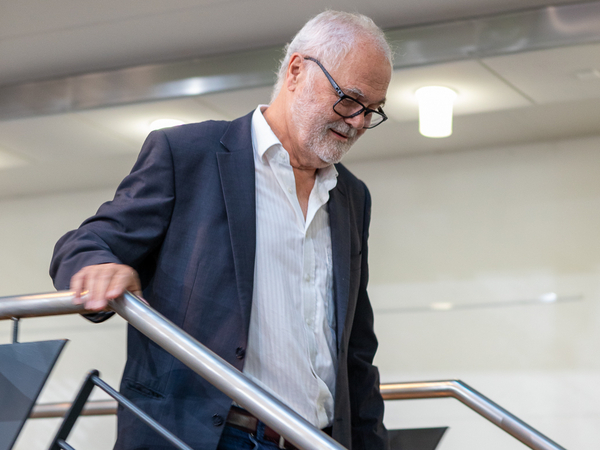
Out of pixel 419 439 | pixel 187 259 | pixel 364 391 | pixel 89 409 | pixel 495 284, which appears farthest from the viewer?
pixel 495 284

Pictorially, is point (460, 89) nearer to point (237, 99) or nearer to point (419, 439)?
point (237, 99)

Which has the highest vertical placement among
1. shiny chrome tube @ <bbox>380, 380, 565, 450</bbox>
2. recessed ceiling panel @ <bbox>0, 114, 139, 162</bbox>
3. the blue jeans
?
recessed ceiling panel @ <bbox>0, 114, 139, 162</bbox>

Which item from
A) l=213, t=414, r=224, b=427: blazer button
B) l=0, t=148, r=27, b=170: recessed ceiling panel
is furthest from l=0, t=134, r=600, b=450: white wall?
l=213, t=414, r=224, b=427: blazer button

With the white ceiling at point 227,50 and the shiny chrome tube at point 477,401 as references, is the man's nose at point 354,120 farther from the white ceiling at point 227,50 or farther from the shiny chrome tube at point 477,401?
the white ceiling at point 227,50

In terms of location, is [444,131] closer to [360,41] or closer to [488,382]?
[488,382]

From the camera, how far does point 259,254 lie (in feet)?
4.98


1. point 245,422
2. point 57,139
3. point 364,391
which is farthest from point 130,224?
point 57,139

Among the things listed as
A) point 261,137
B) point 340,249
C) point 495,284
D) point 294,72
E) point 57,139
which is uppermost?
point 57,139

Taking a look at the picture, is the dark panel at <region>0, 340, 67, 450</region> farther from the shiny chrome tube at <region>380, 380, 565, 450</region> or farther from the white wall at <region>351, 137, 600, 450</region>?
the white wall at <region>351, 137, 600, 450</region>

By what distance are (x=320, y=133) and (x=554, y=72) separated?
1962 millimetres

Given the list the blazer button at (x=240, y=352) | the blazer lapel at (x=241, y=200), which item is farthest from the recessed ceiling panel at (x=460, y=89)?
the blazer button at (x=240, y=352)

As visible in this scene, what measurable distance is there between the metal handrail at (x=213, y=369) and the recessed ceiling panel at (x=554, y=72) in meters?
2.32

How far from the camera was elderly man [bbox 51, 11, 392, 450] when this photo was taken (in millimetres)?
1382

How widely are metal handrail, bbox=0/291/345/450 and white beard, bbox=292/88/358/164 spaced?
0.62 meters
